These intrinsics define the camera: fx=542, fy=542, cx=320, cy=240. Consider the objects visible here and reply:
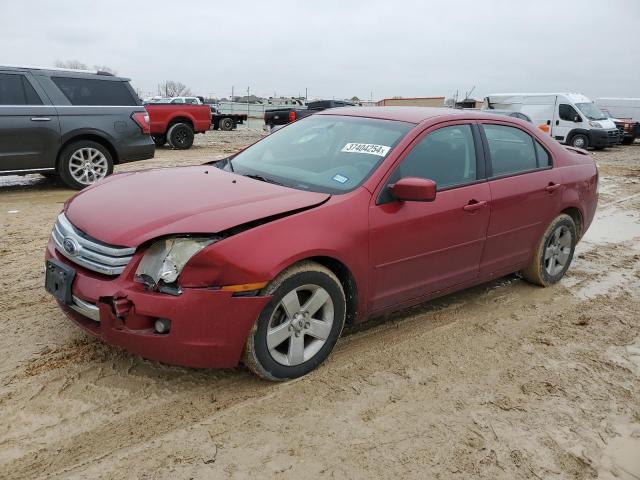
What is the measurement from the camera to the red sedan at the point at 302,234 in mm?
2773

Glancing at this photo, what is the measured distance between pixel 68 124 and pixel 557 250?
22.1ft

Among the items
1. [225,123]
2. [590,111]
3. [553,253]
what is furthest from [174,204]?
[225,123]

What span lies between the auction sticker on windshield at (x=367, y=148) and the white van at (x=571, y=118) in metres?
17.7

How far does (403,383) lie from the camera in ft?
10.5

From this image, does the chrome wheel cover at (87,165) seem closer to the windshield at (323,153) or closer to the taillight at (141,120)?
the taillight at (141,120)

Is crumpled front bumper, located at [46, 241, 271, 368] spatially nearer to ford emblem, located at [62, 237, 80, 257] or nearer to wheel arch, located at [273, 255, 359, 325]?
ford emblem, located at [62, 237, 80, 257]

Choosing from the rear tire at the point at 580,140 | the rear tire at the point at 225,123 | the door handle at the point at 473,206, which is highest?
the door handle at the point at 473,206

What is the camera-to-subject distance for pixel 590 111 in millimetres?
20297

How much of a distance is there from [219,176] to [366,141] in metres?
1.05

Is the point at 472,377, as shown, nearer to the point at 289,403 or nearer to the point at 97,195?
the point at 289,403

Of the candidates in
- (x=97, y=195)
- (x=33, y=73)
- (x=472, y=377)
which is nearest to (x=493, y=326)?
(x=472, y=377)

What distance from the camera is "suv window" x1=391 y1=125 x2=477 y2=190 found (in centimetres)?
362

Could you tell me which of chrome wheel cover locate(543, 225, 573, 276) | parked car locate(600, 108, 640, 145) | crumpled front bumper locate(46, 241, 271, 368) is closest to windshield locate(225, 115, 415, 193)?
crumpled front bumper locate(46, 241, 271, 368)

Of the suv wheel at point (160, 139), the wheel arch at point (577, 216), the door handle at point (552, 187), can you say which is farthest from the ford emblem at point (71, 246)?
the suv wheel at point (160, 139)
